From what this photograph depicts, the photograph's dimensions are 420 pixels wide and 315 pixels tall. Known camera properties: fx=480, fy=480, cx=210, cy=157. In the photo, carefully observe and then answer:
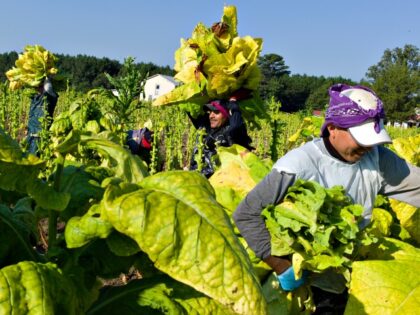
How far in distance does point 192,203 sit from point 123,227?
0.64 feet

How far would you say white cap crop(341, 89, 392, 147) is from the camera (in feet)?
7.03

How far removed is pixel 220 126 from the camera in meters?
3.76

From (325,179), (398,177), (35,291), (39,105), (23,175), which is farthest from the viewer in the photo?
(39,105)

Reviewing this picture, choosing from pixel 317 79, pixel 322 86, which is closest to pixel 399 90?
pixel 322 86

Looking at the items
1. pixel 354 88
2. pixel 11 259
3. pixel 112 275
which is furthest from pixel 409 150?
pixel 11 259

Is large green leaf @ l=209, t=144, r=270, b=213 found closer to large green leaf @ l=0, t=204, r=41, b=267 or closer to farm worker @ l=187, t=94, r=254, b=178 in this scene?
farm worker @ l=187, t=94, r=254, b=178

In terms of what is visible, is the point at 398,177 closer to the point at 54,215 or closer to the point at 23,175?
the point at 54,215

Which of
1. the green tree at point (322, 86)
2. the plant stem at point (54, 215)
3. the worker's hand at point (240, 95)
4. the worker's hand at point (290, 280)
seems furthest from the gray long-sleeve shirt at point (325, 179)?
the green tree at point (322, 86)

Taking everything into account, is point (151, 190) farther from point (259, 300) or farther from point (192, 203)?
point (259, 300)

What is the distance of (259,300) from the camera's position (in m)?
1.10

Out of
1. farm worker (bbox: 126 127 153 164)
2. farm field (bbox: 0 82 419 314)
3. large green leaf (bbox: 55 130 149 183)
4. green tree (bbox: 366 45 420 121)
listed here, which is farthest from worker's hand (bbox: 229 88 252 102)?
green tree (bbox: 366 45 420 121)

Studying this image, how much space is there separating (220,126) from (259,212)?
5.48 feet

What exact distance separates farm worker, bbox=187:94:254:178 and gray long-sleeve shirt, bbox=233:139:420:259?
1.23 m

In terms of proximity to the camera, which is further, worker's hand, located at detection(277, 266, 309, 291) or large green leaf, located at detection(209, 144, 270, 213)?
large green leaf, located at detection(209, 144, 270, 213)
